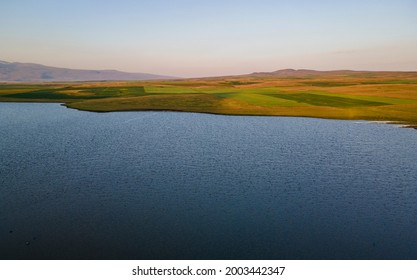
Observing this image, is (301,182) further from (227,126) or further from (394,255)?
(227,126)

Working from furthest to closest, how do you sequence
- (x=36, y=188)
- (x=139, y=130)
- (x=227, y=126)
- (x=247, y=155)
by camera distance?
(x=227, y=126) → (x=139, y=130) → (x=247, y=155) → (x=36, y=188)

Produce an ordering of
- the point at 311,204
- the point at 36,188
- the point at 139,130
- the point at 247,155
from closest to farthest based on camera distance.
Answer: the point at 311,204, the point at 36,188, the point at 247,155, the point at 139,130

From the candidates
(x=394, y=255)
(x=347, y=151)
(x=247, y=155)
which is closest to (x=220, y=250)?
(x=394, y=255)

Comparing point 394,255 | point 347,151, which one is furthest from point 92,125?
point 394,255

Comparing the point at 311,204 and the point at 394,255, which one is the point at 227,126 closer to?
the point at 311,204

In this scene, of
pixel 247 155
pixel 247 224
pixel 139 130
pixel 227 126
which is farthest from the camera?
pixel 227 126

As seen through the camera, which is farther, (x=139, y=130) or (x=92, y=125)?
(x=92, y=125)
